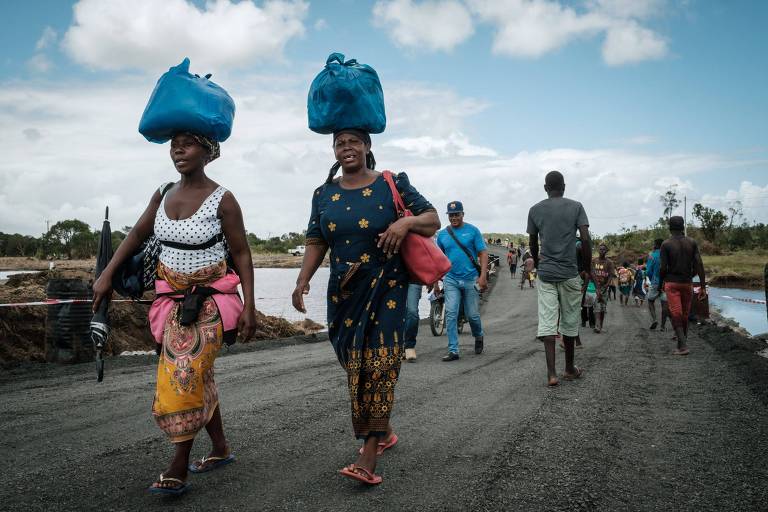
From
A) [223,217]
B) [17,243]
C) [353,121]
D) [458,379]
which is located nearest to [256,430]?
[223,217]

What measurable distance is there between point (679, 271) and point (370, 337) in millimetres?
7444

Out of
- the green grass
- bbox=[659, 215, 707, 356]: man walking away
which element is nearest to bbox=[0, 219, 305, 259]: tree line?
the green grass

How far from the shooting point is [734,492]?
11.5 ft

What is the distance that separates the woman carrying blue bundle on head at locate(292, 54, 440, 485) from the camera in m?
3.71

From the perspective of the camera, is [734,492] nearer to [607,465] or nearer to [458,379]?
[607,465]

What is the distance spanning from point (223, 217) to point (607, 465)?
275cm

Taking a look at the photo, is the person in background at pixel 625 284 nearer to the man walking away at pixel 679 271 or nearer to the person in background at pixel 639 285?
the person in background at pixel 639 285

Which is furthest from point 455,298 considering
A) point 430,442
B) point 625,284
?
point 625,284

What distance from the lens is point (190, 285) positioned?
361cm

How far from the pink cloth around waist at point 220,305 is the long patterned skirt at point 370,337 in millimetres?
584

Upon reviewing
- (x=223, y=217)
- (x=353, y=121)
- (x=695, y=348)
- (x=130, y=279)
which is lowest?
(x=695, y=348)

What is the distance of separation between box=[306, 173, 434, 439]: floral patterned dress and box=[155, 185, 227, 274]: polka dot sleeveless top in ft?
2.16

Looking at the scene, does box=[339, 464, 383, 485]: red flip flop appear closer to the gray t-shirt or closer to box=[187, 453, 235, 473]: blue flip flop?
box=[187, 453, 235, 473]: blue flip flop

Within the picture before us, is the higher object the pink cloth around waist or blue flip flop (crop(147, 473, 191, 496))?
the pink cloth around waist
